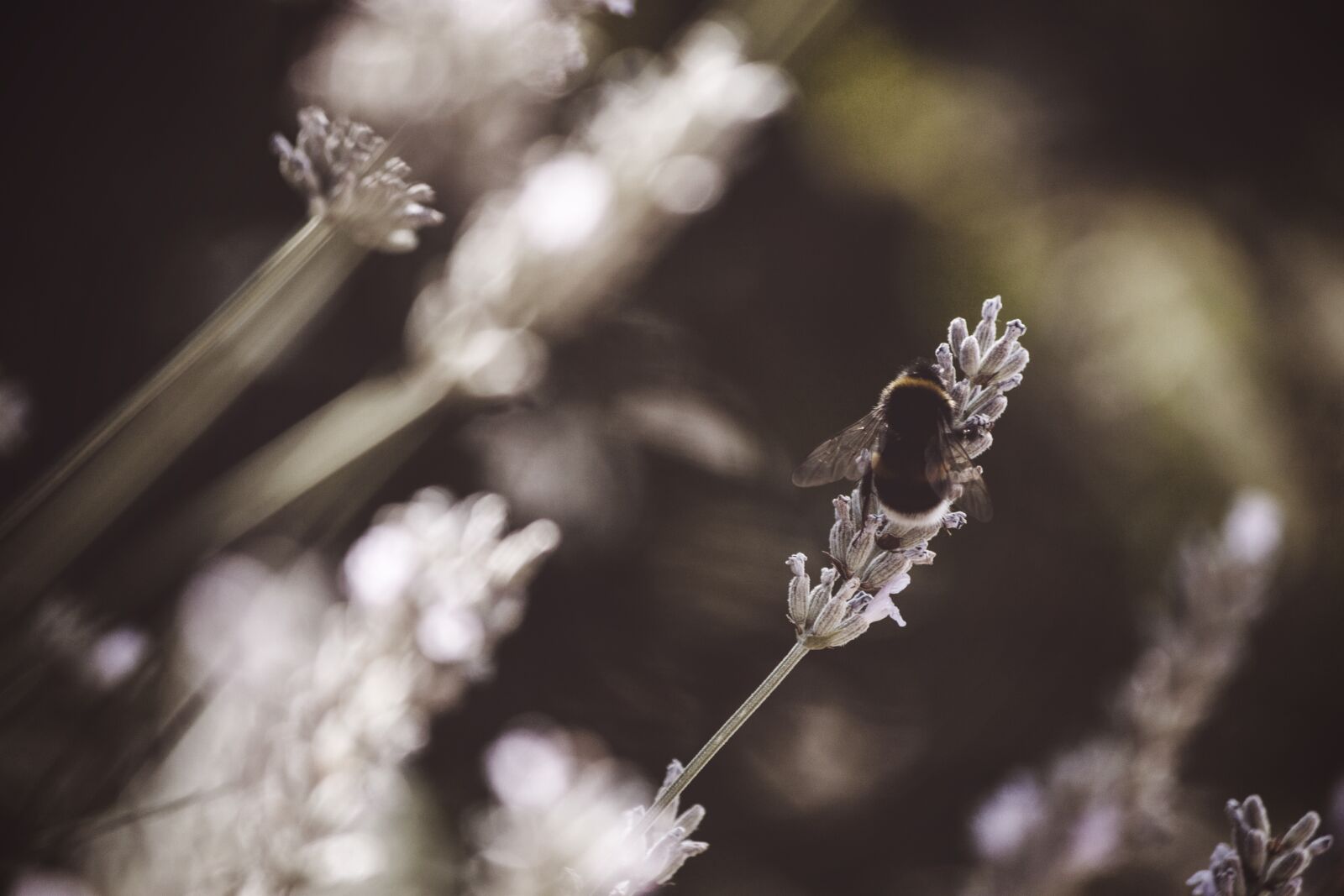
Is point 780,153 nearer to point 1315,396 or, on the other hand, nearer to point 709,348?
point 709,348

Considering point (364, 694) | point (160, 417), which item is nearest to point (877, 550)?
point (364, 694)

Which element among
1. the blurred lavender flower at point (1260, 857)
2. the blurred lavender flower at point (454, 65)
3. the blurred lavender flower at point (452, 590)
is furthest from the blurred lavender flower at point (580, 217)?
the blurred lavender flower at point (1260, 857)

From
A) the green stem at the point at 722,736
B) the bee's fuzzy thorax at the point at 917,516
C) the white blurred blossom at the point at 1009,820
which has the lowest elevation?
the green stem at the point at 722,736

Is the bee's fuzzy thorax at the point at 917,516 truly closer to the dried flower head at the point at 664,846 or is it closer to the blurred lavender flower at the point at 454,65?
the dried flower head at the point at 664,846

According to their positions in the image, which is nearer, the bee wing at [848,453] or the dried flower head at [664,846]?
the dried flower head at [664,846]

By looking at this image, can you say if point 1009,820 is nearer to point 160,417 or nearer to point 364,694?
point 364,694

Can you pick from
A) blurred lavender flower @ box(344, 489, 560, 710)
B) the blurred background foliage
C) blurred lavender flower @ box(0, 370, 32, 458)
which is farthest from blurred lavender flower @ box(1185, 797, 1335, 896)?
blurred lavender flower @ box(0, 370, 32, 458)

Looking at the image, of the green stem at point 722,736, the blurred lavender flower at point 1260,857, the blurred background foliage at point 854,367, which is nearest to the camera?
the green stem at point 722,736
